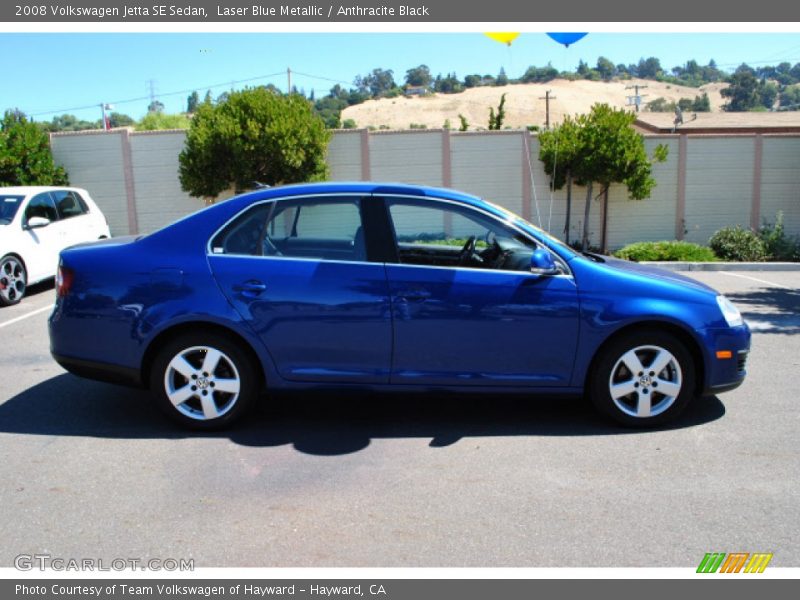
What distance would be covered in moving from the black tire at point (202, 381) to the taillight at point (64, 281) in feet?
2.64

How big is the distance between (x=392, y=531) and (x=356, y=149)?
15.2 meters

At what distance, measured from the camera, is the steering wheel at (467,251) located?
5.35m

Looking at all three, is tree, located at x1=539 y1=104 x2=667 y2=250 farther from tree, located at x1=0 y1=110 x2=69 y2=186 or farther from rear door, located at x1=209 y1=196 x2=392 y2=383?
rear door, located at x1=209 y1=196 x2=392 y2=383

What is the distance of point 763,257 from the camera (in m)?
16.0

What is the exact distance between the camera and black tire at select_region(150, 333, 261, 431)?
500 cm

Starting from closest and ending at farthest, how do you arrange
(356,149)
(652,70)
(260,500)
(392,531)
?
(392,531), (260,500), (356,149), (652,70)

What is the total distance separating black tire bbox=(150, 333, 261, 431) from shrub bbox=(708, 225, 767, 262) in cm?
1385

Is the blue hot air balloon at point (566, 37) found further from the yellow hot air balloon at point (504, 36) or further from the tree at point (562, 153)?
the tree at point (562, 153)

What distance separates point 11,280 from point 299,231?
275 inches

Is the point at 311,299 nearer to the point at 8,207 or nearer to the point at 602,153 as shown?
the point at 8,207

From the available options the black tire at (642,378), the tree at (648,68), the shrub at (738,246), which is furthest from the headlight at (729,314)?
the tree at (648,68)

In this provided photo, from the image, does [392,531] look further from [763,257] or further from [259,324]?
[763,257]

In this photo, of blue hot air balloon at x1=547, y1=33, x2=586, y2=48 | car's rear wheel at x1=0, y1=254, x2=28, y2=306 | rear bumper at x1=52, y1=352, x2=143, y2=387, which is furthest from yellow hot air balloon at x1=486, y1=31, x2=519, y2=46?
car's rear wheel at x1=0, y1=254, x2=28, y2=306

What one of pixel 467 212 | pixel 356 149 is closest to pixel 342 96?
pixel 356 149
